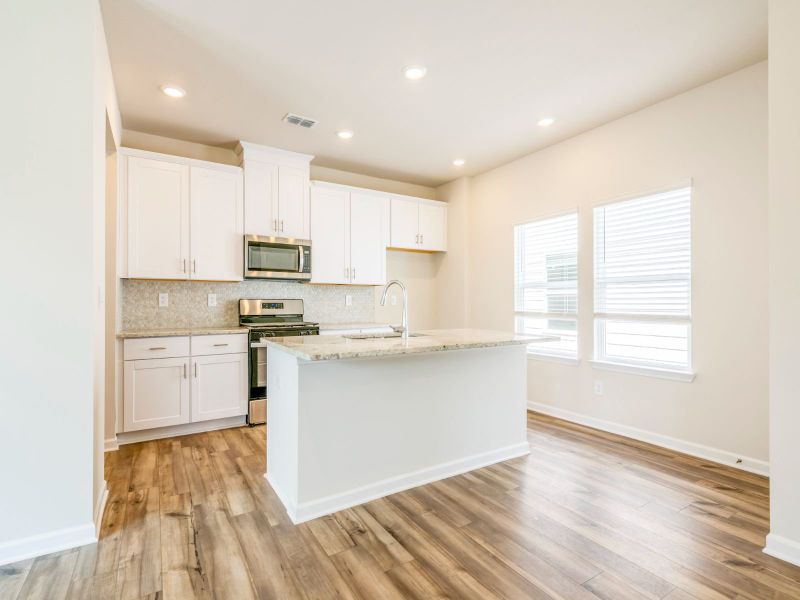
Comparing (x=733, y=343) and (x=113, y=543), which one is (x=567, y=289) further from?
(x=113, y=543)

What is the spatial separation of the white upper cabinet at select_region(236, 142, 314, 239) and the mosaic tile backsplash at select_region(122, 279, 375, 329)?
0.62 metres

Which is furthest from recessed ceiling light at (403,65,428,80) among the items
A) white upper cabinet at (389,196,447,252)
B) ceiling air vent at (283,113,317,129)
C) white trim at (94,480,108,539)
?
white trim at (94,480,108,539)

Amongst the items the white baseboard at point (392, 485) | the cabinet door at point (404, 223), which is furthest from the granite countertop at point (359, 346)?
the cabinet door at point (404, 223)

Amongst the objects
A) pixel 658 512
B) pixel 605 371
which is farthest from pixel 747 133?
pixel 658 512

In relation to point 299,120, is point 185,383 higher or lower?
lower

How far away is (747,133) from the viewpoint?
2.77 meters

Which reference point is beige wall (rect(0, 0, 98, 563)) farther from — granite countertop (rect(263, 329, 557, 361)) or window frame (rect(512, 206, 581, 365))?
window frame (rect(512, 206, 581, 365))

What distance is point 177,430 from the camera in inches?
141

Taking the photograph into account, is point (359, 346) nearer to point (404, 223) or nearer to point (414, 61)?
point (414, 61)

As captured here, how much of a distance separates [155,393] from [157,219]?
1.51 meters

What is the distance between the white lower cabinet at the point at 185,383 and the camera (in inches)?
131

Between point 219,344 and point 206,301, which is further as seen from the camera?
point 206,301

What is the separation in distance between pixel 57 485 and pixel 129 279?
2.22m

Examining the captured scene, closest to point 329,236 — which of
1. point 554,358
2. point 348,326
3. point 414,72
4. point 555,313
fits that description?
point 348,326
